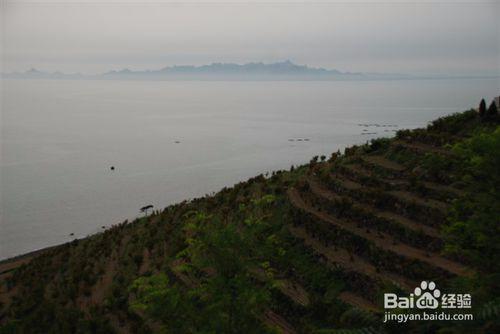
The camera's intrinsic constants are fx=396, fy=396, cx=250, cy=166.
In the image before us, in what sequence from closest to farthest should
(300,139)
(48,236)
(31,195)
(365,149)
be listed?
(365,149) → (48,236) → (31,195) → (300,139)

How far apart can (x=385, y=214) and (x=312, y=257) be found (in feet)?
9.45

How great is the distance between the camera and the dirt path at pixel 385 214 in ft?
38.6

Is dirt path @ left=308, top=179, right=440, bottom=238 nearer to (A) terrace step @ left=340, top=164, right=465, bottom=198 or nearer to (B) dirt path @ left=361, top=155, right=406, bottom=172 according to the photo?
(A) terrace step @ left=340, top=164, right=465, bottom=198

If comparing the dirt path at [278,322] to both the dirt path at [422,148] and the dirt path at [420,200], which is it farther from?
the dirt path at [422,148]

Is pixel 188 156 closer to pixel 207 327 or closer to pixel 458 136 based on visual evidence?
pixel 458 136

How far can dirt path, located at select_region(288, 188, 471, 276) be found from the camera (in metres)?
10.2

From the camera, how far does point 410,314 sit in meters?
7.13

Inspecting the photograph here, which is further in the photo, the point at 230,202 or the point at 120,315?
the point at 230,202

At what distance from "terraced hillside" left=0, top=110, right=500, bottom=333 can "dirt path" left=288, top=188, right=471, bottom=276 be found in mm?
55

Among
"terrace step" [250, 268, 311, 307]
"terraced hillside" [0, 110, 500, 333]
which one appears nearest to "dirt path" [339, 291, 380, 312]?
"terraced hillside" [0, 110, 500, 333]

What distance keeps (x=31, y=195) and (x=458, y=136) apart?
46771 mm

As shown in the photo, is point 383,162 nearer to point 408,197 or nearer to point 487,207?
point 408,197

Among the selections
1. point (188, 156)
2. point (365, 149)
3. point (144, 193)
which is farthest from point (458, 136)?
point (188, 156)

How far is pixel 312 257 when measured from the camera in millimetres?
12742
